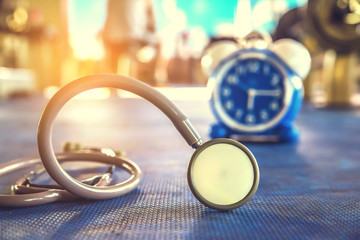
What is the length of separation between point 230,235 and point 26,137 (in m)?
1.18

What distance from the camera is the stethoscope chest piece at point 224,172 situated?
0.56 m

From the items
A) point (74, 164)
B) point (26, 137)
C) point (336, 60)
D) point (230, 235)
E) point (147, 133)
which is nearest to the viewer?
point (230, 235)

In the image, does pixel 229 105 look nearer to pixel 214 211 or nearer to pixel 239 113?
pixel 239 113

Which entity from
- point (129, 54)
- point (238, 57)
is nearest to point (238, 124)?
point (238, 57)

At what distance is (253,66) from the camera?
132cm

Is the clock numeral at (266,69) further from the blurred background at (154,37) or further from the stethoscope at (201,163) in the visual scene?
the stethoscope at (201,163)

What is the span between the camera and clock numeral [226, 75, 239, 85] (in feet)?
4.35

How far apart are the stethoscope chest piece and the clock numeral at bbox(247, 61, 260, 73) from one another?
81 centimetres

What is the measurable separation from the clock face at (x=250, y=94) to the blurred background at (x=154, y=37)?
10.0 inches

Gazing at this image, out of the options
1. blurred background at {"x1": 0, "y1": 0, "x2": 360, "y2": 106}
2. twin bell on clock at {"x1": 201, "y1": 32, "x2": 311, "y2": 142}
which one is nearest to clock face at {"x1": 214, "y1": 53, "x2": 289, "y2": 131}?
twin bell on clock at {"x1": 201, "y1": 32, "x2": 311, "y2": 142}

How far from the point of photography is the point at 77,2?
7934 millimetres

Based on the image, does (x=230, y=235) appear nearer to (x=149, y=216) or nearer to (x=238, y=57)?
(x=149, y=216)

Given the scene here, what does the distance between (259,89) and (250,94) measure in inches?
1.5

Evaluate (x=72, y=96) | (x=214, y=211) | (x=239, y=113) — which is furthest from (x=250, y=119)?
(x=72, y=96)
